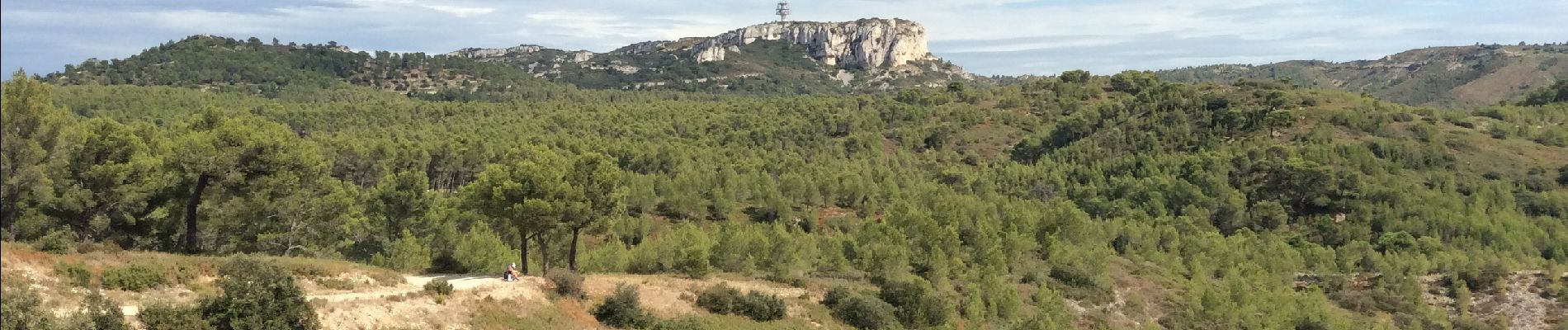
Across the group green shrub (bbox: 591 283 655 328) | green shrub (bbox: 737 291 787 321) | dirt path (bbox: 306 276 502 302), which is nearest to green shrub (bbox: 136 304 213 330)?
dirt path (bbox: 306 276 502 302)

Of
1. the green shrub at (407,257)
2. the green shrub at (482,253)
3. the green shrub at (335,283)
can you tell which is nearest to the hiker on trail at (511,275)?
the green shrub at (335,283)

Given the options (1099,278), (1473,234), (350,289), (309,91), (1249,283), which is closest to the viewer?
(350,289)

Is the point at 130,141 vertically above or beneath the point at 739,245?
above

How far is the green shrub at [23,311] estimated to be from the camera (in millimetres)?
14959

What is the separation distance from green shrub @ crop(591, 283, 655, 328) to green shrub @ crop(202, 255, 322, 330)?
9.25 metres

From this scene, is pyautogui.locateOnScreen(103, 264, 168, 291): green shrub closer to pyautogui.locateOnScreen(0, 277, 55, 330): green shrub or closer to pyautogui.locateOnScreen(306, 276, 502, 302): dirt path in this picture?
pyautogui.locateOnScreen(306, 276, 502, 302): dirt path

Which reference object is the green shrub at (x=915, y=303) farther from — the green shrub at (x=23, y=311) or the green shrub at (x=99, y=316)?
the green shrub at (x=23, y=311)

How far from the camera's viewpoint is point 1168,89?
124 metres

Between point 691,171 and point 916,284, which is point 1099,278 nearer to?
point 916,284

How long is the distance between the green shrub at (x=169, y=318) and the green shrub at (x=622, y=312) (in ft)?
37.0

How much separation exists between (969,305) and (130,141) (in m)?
33.4

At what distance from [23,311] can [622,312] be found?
1509cm

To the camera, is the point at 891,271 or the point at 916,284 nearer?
the point at 916,284

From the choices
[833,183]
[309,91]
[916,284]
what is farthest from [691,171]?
[309,91]
